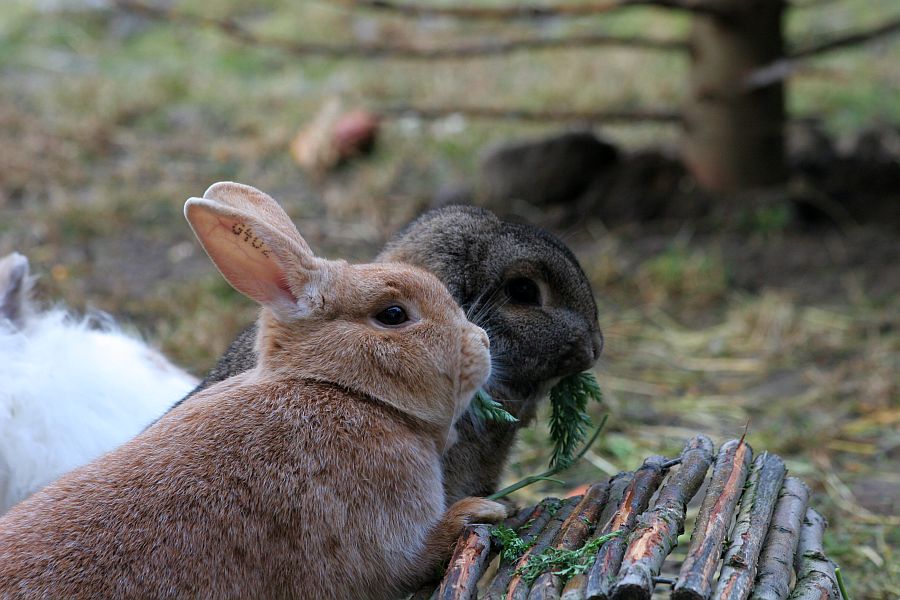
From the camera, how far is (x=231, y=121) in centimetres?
763

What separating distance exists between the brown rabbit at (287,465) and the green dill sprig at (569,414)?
0.48m

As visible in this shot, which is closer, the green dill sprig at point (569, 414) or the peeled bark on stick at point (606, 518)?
the peeled bark on stick at point (606, 518)

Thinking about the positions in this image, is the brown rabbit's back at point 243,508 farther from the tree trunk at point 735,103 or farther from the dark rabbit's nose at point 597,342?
the tree trunk at point 735,103

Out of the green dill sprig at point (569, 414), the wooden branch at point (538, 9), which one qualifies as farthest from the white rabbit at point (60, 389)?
the wooden branch at point (538, 9)

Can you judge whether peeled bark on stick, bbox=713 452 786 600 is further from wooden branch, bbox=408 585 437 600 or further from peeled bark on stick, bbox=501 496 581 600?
wooden branch, bbox=408 585 437 600

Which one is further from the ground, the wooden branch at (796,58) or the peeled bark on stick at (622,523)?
the wooden branch at (796,58)

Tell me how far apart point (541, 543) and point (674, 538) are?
0.95 feet

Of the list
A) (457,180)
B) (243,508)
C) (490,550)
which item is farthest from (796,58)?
(243,508)

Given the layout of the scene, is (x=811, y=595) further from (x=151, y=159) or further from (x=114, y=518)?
(x=151, y=159)

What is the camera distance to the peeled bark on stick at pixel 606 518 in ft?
6.31

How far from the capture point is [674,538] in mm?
2068

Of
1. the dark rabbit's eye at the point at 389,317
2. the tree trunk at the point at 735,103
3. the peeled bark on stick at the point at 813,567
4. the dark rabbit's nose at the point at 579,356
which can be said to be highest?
the tree trunk at the point at 735,103

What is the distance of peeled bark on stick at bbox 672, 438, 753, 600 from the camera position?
6.11ft

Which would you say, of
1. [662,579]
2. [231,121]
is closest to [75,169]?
[231,121]
